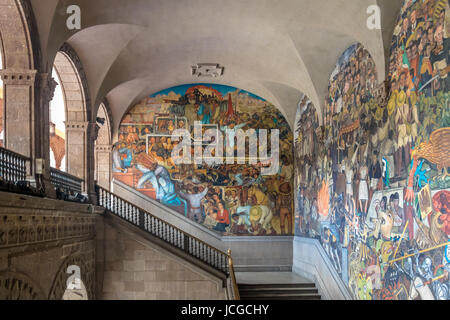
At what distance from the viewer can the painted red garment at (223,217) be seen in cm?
1703

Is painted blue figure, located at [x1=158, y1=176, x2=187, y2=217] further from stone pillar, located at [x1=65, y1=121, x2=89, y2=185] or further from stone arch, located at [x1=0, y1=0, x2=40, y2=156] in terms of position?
stone arch, located at [x1=0, y1=0, x2=40, y2=156]

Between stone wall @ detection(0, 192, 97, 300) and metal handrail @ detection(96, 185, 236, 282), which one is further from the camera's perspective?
metal handrail @ detection(96, 185, 236, 282)

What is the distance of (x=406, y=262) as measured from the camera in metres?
7.19

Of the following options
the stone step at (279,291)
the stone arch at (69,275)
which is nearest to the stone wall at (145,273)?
the stone arch at (69,275)

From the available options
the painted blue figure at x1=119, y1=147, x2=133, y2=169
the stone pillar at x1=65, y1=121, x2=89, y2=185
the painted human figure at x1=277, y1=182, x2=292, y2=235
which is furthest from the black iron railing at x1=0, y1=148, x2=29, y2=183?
the painted human figure at x1=277, y1=182, x2=292, y2=235

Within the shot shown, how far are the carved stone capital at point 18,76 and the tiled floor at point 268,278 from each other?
30.4 ft

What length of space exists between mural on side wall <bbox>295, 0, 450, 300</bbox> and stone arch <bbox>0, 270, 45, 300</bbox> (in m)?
6.46

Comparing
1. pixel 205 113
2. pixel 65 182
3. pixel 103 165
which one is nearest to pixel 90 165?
pixel 65 182

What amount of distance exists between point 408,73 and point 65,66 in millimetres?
8938

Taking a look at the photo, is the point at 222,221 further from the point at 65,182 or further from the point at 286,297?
the point at 65,182

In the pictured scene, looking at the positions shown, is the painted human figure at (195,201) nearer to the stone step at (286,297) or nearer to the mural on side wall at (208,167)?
the mural on side wall at (208,167)

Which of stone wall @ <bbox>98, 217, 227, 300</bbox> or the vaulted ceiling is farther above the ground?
the vaulted ceiling

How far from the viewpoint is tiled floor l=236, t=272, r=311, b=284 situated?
1411 cm
